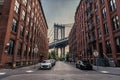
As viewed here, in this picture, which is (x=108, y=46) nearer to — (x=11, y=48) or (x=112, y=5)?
(x=112, y=5)

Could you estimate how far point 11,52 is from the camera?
22062mm

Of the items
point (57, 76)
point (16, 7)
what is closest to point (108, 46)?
point (57, 76)

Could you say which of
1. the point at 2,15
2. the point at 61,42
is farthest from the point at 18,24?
the point at 61,42

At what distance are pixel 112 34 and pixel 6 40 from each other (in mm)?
19442

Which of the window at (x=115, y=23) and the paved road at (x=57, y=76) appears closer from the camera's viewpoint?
the paved road at (x=57, y=76)

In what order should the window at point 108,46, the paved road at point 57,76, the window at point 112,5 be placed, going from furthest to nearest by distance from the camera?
the window at point 108,46, the window at point 112,5, the paved road at point 57,76

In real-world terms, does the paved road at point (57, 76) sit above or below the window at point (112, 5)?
below

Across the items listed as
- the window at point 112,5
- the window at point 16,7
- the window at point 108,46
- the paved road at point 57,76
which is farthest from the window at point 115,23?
the window at point 16,7

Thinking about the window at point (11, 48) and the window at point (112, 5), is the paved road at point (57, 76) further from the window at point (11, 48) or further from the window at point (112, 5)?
the window at point (112, 5)

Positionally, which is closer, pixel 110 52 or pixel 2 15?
pixel 2 15

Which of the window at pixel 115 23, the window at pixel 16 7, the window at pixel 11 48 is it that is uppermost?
the window at pixel 16 7

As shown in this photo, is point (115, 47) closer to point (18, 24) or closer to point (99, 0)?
point (99, 0)

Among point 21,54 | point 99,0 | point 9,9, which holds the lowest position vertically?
point 21,54

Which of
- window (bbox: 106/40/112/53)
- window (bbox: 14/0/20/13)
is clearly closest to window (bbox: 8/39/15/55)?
window (bbox: 14/0/20/13)
